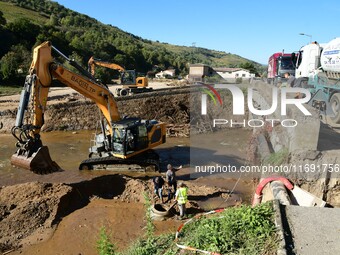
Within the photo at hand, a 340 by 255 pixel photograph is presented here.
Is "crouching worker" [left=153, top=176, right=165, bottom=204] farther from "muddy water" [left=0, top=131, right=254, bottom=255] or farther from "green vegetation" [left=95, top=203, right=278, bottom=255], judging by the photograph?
"green vegetation" [left=95, top=203, right=278, bottom=255]

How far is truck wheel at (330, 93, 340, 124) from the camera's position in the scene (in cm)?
1360

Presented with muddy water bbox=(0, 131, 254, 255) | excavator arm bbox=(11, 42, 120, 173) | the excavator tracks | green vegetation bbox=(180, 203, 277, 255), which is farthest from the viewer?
the excavator tracks

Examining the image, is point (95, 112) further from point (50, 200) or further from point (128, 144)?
point (50, 200)

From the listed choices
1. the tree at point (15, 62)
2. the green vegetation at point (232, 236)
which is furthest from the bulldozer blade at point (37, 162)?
the tree at point (15, 62)

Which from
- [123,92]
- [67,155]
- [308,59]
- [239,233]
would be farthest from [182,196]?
[123,92]

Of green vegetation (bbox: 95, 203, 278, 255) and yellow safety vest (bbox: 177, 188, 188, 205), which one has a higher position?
green vegetation (bbox: 95, 203, 278, 255)

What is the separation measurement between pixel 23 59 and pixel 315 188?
4211 cm

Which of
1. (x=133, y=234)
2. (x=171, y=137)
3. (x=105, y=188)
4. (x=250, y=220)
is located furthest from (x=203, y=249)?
(x=171, y=137)

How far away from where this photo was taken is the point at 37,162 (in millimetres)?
9719

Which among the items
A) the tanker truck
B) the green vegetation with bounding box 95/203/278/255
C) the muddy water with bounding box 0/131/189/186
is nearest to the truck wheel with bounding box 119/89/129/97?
the muddy water with bounding box 0/131/189/186

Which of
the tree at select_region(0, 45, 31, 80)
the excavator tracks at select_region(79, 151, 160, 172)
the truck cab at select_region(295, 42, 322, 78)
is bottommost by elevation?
the excavator tracks at select_region(79, 151, 160, 172)

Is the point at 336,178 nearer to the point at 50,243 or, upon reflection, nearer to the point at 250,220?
the point at 250,220

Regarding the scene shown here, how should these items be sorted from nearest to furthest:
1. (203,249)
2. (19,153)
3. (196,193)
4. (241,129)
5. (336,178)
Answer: (203,249) < (336,178) < (19,153) < (196,193) < (241,129)

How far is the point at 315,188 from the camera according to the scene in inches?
322
